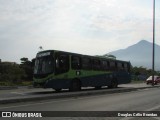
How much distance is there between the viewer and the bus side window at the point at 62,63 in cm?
2816

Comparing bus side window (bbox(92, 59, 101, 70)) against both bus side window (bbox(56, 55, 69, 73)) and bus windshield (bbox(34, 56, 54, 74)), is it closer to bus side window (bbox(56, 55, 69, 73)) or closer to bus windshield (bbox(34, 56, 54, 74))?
bus side window (bbox(56, 55, 69, 73))

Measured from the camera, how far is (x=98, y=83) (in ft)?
114

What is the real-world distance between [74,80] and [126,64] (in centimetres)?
1218

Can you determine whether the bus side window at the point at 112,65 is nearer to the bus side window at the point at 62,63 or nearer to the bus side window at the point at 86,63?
the bus side window at the point at 86,63

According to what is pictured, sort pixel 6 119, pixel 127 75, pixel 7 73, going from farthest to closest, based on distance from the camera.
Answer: pixel 7 73 → pixel 127 75 → pixel 6 119

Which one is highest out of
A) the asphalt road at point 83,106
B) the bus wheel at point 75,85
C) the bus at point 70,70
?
the bus at point 70,70

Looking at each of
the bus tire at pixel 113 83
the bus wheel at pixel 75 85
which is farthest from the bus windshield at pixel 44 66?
the bus tire at pixel 113 83

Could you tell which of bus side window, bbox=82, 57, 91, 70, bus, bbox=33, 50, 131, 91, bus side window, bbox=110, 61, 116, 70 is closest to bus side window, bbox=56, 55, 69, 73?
bus, bbox=33, 50, 131, 91

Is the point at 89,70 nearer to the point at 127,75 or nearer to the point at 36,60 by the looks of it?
the point at 36,60

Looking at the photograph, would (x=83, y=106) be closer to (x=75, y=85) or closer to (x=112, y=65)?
(x=75, y=85)

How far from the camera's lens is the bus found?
91.0 feet

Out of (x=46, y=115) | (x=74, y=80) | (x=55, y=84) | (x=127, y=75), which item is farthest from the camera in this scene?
(x=127, y=75)

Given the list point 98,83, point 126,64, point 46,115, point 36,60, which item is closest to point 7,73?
point 126,64

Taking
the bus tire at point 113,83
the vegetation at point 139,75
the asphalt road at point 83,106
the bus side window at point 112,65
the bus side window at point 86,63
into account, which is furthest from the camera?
the vegetation at point 139,75
